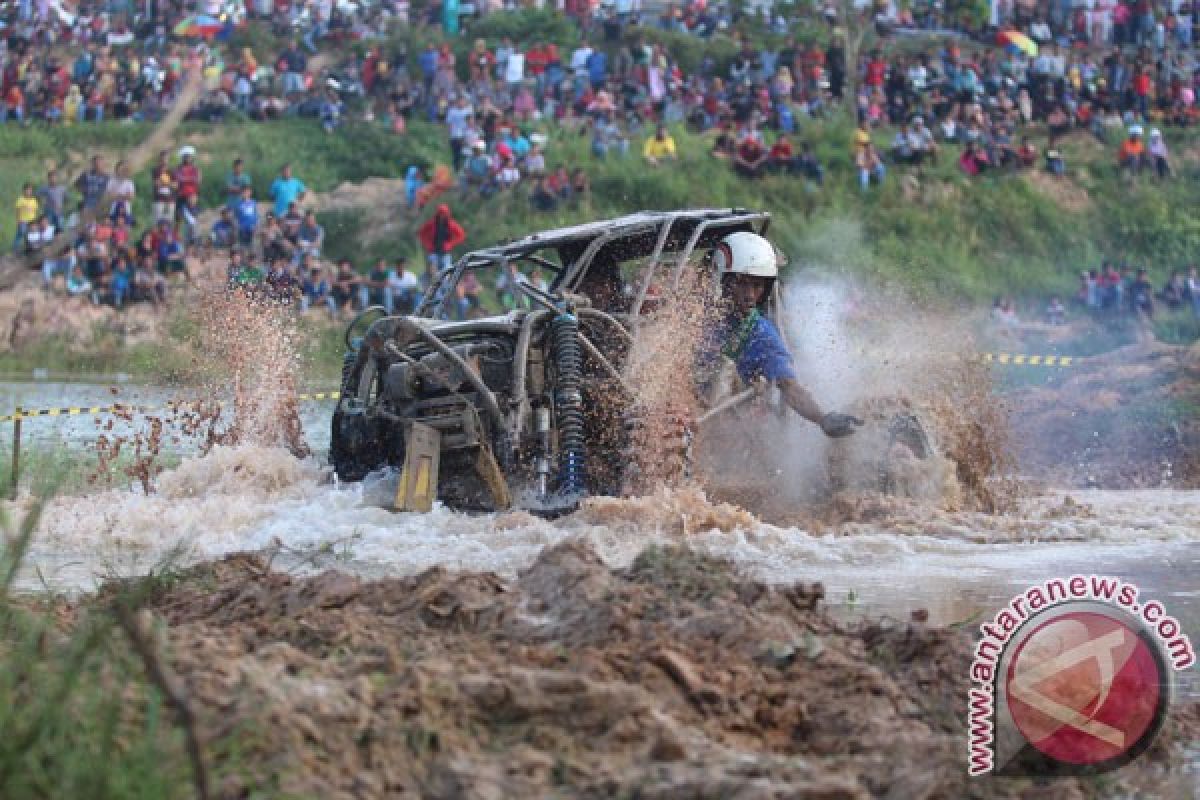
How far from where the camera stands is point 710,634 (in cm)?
718

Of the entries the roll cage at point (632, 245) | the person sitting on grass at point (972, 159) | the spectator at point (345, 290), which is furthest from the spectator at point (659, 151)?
the roll cage at point (632, 245)

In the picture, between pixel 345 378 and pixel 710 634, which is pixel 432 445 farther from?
pixel 710 634

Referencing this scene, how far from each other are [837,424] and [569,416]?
1.83 meters

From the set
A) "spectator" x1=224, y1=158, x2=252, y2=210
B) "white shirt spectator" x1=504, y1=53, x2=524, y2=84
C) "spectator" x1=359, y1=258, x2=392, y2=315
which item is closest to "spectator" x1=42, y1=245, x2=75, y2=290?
"spectator" x1=224, y1=158, x2=252, y2=210

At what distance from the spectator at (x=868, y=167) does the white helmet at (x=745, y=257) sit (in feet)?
73.4

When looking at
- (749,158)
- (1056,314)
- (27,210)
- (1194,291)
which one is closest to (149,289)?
(27,210)

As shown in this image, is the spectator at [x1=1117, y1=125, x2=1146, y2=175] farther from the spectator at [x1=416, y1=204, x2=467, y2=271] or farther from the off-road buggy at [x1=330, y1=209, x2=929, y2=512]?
the off-road buggy at [x1=330, y1=209, x2=929, y2=512]

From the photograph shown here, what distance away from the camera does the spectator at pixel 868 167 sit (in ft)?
117

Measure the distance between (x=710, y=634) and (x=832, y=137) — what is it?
30646 millimetres

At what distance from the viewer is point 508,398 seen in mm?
12664

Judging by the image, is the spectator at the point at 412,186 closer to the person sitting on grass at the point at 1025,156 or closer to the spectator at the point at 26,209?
the spectator at the point at 26,209

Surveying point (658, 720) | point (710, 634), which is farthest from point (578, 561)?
point (658, 720)

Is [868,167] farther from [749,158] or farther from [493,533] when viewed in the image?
[493,533]

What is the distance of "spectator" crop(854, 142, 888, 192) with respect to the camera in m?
35.7
